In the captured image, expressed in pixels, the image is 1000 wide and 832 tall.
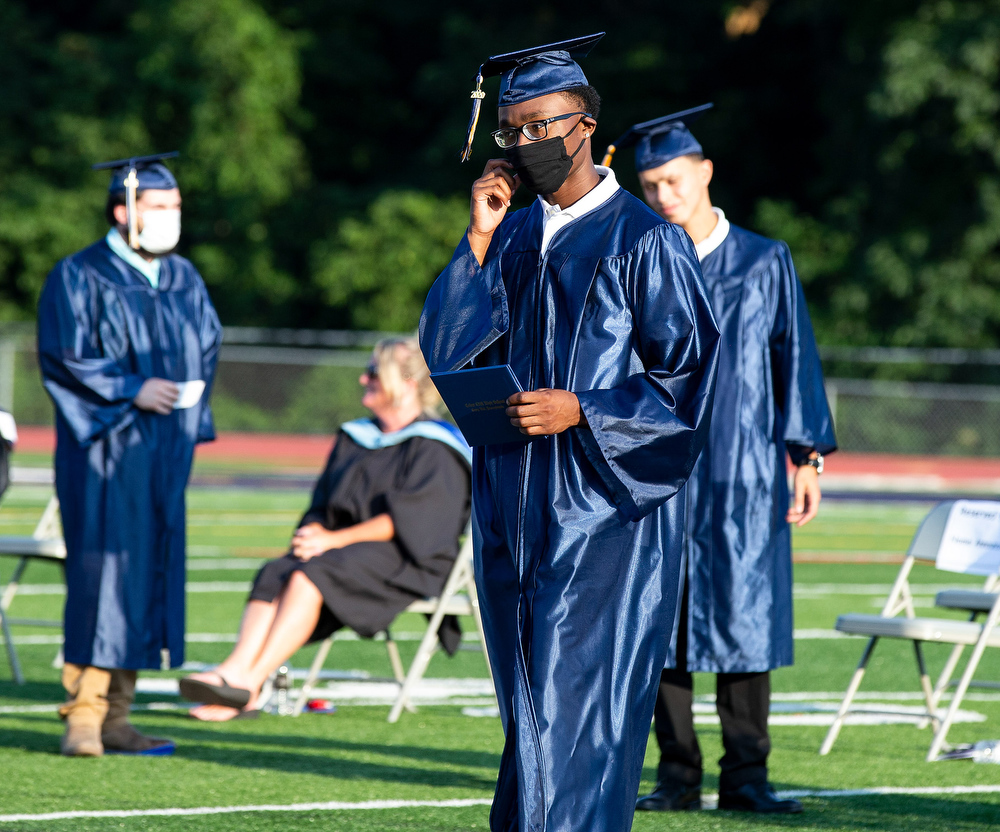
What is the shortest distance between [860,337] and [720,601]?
2297 cm

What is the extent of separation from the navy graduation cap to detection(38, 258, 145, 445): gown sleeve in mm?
255

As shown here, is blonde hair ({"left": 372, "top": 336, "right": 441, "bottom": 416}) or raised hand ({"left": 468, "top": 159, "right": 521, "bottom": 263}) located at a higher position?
raised hand ({"left": 468, "top": 159, "right": 521, "bottom": 263})

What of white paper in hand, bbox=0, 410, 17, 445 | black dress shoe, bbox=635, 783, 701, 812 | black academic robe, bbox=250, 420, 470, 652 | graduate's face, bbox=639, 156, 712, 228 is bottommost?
black dress shoe, bbox=635, 783, 701, 812

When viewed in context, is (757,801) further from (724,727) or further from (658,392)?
(658,392)

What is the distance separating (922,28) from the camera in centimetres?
2595

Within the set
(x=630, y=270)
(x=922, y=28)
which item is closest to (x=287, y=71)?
(x=922, y=28)

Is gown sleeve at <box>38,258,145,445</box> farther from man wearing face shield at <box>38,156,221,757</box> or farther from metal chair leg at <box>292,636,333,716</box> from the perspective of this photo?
metal chair leg at <box>292,636,333,716</box>

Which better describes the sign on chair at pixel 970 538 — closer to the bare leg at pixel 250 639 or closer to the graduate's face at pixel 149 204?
the bare leg at pixel 250 639

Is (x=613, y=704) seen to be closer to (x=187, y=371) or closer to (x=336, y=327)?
(x=187, y=371)

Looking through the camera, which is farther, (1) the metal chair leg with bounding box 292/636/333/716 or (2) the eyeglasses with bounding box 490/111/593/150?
(1) the metal chair leg with bounding box 292/636/333/716

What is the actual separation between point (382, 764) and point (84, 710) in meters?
1.11

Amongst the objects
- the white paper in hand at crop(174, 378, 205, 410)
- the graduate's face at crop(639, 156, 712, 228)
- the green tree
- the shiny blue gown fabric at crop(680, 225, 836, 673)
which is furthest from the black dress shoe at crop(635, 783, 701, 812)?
the green tree

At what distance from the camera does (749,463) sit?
506 cm

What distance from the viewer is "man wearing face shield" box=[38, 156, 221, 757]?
578 cm
